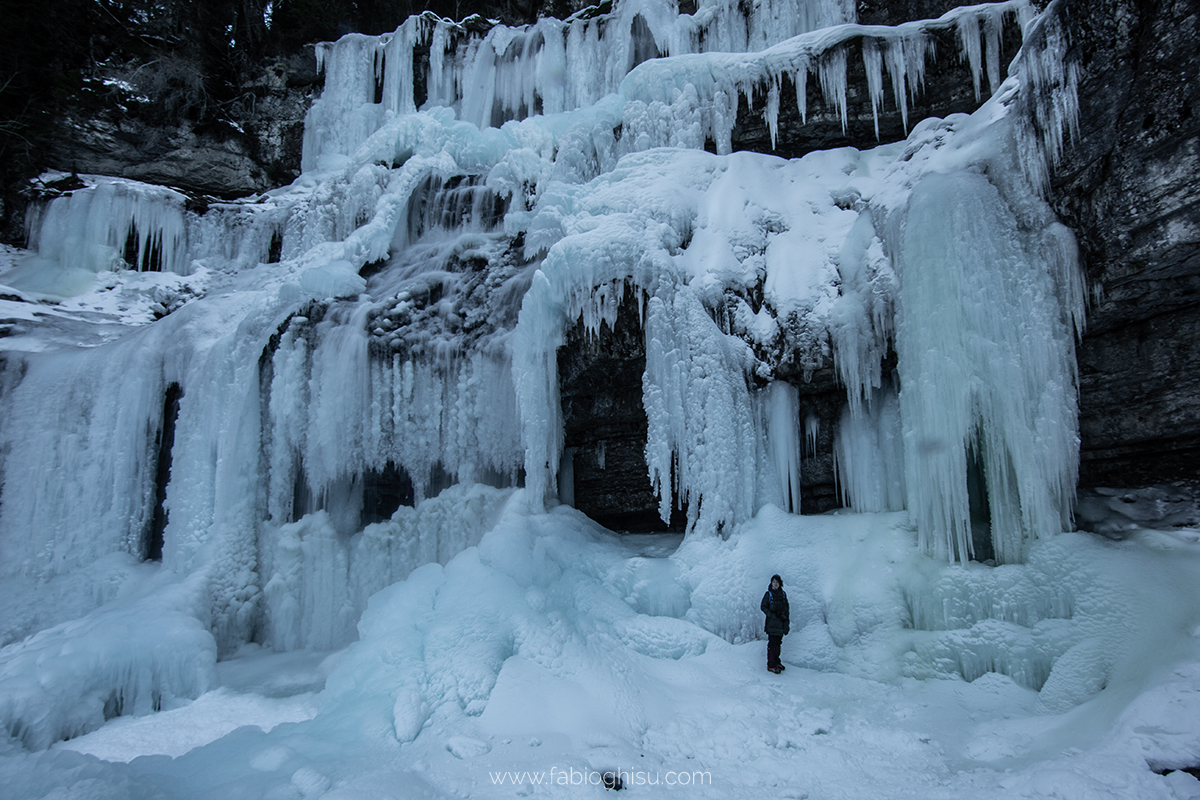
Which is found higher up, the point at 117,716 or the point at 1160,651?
the point at 1160,651

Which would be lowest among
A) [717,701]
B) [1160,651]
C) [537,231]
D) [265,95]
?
[717,701]

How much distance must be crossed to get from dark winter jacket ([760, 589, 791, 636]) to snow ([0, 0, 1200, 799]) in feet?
1.16

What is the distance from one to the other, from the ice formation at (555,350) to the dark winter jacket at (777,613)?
2.49 feet

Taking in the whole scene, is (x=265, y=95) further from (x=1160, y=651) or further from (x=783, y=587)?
(x=1160, y=651)

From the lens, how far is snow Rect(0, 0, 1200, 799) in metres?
3.92

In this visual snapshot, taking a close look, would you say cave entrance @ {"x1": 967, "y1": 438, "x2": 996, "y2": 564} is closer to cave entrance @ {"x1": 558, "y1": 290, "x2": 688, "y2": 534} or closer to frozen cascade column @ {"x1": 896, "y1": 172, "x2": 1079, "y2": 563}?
frozen cascade column @ {"x1": 896, "y1": 172, "x2": 1079, "y2": 563}

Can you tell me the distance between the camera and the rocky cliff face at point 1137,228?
4.11 meters

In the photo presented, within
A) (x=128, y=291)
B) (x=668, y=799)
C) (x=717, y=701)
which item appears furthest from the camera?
(x=128, y=291)

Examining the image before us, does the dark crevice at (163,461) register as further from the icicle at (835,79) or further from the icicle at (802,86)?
the icicle at (835,79)

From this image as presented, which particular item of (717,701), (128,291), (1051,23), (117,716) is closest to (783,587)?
(717,701)

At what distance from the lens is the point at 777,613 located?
15.9 ft

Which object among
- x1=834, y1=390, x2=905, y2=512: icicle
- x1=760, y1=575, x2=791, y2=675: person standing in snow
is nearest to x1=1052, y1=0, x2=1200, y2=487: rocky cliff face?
x1=834, y1=390, x2=905, y2=512: icicle

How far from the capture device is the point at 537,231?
7934mm

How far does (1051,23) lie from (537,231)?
221 inches
